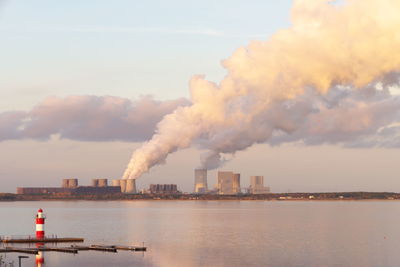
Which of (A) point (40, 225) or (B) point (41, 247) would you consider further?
(A) point (40, 225)

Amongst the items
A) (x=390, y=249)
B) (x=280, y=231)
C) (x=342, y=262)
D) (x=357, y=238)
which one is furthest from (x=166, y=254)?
(x=280, y=231)

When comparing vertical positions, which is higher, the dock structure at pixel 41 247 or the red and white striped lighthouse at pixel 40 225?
the red and white striped lighthouse at pixel 40 225

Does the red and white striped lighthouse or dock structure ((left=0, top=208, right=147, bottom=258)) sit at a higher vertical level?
the red and white striped lighthouse

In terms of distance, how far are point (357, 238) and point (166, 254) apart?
40.4 metres

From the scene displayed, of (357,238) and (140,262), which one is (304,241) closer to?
(357,238)

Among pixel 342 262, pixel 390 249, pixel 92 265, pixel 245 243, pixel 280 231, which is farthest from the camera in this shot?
pixel 280 231

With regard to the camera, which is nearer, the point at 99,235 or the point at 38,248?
the point at 38,248

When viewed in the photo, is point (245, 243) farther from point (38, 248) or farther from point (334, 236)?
point (38, 248)

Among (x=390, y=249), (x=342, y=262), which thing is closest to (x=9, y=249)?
(x=342, y=262)

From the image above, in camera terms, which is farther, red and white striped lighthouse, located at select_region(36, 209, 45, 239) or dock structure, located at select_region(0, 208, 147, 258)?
red and white striped lighthouse, located at select_region(36, 209, 45, 239)

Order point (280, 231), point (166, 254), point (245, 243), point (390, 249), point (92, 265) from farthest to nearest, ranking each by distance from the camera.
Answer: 1. point (280, 231)
2. point (245, 243)
3. point (390, 249)
4. point (166, 254)
5. point (92, 265)

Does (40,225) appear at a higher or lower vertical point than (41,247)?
higher

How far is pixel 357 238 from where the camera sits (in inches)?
4532

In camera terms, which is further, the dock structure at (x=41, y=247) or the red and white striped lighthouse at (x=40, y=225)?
the red and white striped lighthouse at (x=40, y=225)
